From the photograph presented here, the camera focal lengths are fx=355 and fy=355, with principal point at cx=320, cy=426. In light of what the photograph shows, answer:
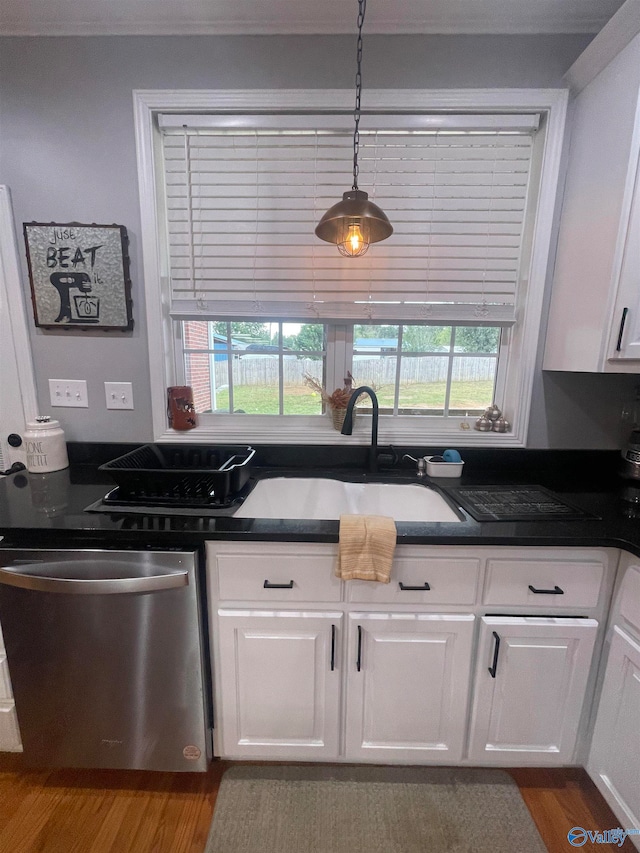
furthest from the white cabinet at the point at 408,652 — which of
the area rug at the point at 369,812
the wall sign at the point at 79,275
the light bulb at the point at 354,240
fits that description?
the wall sign at the point at 79,275

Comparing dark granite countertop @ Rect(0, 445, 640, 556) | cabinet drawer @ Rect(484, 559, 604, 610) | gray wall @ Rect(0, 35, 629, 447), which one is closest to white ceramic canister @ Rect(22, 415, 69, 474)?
dark granite countertop @ Rect(0, 445, 640, 556)

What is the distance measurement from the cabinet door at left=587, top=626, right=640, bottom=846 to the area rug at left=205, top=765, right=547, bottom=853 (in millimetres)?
271

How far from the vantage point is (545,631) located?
3.60ft

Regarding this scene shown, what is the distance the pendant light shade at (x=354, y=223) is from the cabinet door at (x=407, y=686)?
117 centimetres

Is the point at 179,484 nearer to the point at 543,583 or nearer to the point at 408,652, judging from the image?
the point at 408,652

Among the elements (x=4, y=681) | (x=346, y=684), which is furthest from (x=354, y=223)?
(x=4, y=681)

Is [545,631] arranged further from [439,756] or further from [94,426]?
[94,426]

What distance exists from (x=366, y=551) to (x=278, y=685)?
1.85 ft

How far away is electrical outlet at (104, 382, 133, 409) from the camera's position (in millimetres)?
1585

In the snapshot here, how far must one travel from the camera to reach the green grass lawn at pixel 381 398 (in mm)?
1714

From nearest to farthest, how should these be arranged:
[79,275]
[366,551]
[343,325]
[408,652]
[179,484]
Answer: [366,551] < [408,652] < [179,484] < [79,275] < [343,325]

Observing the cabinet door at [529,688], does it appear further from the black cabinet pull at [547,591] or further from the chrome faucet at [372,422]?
the chrome faucet at [372,422]

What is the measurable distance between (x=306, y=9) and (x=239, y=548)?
188cm

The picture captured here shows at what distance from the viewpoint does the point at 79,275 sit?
1.49 meters
